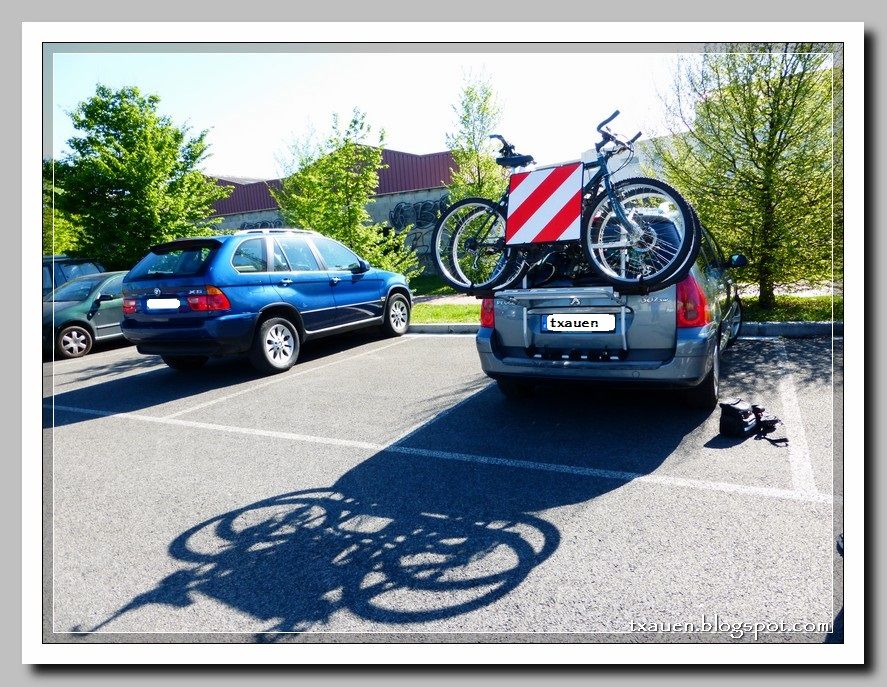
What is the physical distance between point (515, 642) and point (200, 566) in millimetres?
1587

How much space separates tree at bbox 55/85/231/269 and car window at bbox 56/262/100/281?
2.41 metres

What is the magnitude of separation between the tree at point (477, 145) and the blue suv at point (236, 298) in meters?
9.31

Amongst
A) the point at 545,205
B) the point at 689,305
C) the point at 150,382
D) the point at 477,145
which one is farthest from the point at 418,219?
the point at 689,305

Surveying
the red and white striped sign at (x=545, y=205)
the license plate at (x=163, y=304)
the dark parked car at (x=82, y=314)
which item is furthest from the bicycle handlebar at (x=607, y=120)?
the dark parked car at (x=82, y=314)

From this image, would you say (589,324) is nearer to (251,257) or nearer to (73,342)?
(251,257)

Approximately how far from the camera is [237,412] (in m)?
5.69

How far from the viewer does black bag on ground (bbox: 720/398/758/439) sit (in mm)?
4059

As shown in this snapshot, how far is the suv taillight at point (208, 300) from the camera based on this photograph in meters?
6.62

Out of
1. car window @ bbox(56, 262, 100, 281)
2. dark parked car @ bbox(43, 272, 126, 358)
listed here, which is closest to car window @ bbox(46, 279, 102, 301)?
dark parked car @ bbox(43, 272, 126, 358)

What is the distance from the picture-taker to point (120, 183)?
15477 mm

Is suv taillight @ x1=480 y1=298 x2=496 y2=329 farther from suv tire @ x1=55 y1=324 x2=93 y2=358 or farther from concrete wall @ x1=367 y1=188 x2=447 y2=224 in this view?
concrete wall @ x1=367 y1=188 x2=447 y2=224

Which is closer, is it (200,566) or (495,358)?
(200,566)
